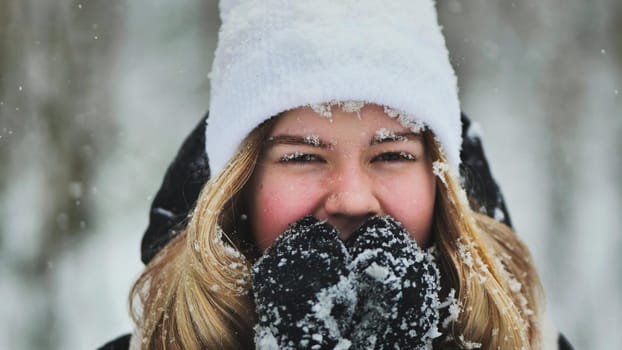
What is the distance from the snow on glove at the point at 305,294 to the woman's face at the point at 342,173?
0.11m

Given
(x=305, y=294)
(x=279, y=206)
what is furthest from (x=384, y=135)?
(x=305, y=294)

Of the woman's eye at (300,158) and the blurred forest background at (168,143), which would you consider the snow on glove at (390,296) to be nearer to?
the woman's eye at (300,158)

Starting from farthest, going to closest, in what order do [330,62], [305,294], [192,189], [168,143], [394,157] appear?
[168,143], [192,189], [394,157], [330,62], [305,294]

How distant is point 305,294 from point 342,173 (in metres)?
0.28

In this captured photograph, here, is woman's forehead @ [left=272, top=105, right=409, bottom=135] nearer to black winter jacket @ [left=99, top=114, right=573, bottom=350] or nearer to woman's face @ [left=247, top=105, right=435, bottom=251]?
woman's face @ [left=247, top=105, right=435, bottom=251]

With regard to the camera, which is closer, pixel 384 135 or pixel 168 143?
pixel 384 135

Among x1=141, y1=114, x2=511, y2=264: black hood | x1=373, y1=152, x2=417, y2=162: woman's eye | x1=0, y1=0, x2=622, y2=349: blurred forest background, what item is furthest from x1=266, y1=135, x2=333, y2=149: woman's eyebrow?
x1=0, y1=0, x2=622, y2=349: blurred forest background

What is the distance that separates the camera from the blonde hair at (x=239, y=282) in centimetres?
163

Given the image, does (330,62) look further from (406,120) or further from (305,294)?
(305,294)

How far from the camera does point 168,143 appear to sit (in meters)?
4.90

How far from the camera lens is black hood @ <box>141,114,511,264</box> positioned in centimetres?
213

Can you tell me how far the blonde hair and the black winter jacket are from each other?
300 millimetres

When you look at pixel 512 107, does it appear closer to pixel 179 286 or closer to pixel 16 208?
pixel 16 208

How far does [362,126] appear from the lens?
1.53m
